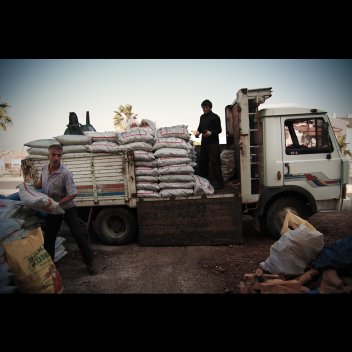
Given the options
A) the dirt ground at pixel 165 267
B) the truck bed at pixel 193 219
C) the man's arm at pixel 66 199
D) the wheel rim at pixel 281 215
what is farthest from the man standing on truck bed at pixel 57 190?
the wheel rim at pixel 281 215

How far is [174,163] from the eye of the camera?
4781mm

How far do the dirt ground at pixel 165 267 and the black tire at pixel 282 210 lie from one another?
450 mm

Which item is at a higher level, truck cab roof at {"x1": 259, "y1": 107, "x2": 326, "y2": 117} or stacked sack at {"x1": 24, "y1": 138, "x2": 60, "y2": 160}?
truck cab roof at {"x1": 259, "y1": 107, "x2": 326, "y2": 117}

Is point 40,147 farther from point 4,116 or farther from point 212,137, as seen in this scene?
point 4,116

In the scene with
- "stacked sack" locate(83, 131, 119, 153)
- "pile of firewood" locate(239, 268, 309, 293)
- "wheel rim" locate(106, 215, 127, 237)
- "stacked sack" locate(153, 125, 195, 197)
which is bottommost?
"pile of firewood" locate(239, 268, 309, 293)

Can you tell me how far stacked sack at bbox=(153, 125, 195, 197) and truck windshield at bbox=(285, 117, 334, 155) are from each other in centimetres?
194

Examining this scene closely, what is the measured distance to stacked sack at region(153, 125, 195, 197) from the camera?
15.6ft

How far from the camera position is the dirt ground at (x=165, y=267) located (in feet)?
11.6

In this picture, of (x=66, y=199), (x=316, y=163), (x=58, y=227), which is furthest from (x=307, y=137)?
(x=58, y=227)

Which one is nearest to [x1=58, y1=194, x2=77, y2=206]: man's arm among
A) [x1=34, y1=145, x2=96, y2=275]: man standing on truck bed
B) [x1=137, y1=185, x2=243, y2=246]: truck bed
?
[x1=34, y1=145, x2=96, y2=275]: man standing on truck bed

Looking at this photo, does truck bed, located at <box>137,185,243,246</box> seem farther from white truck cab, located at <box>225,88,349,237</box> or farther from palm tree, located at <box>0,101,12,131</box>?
palm tree, located at <box>0,101,12,131</box>

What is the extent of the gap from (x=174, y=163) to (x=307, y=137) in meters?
→ 2.62
